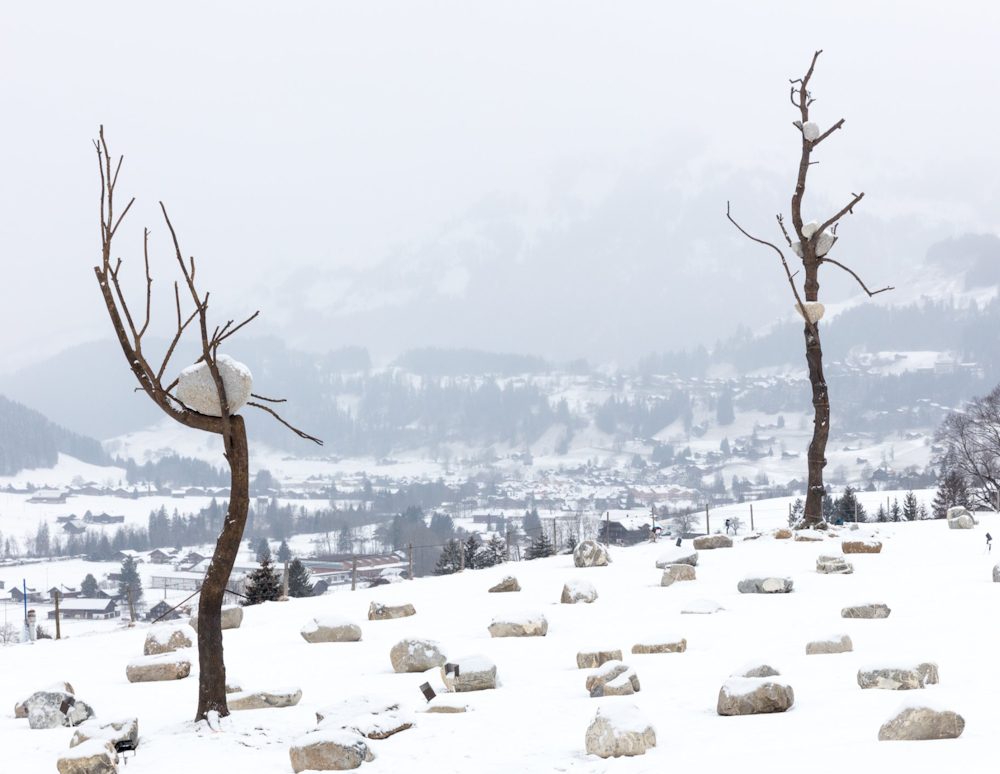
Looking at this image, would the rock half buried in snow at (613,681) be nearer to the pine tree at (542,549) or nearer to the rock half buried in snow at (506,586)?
the rock half buried in snow at (506,586)

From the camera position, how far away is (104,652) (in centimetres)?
1692

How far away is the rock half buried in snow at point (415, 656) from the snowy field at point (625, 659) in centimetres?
23

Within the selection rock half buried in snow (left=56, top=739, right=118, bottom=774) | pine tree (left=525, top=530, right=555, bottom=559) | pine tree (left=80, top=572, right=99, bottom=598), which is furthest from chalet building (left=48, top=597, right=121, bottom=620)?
rock half buried in snow (left=56, top=739, right=118, bottom=774)

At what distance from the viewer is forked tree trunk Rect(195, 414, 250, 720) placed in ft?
34.0

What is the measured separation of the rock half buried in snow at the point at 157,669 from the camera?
1379 centimetres

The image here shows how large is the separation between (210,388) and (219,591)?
1.88 m

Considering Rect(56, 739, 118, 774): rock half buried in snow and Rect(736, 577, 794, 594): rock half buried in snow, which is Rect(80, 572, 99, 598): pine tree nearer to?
Rect(736, 577, 794, 594): rock half buried in snow

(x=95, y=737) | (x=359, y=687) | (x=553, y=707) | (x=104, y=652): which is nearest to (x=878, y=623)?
(x=553, y=707)

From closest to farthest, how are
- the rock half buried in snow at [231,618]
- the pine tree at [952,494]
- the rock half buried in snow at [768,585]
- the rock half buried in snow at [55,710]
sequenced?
the rock half buried in snow at [55,710] → the rock half buried in snow at [768,585] → the rock half buried in snow at [231,618] → the pine tree at [952,494]

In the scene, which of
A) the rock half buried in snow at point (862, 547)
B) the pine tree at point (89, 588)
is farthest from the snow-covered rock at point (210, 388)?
the pine tree at point (89, 588)

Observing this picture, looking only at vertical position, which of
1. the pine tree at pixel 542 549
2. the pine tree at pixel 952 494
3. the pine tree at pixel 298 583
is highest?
the pine tree at pixel 952 494

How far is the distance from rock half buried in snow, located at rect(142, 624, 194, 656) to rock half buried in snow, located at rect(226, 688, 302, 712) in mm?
4700

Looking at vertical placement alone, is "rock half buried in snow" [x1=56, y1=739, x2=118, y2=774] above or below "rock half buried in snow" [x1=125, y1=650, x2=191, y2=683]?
above

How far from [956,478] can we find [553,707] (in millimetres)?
84664
